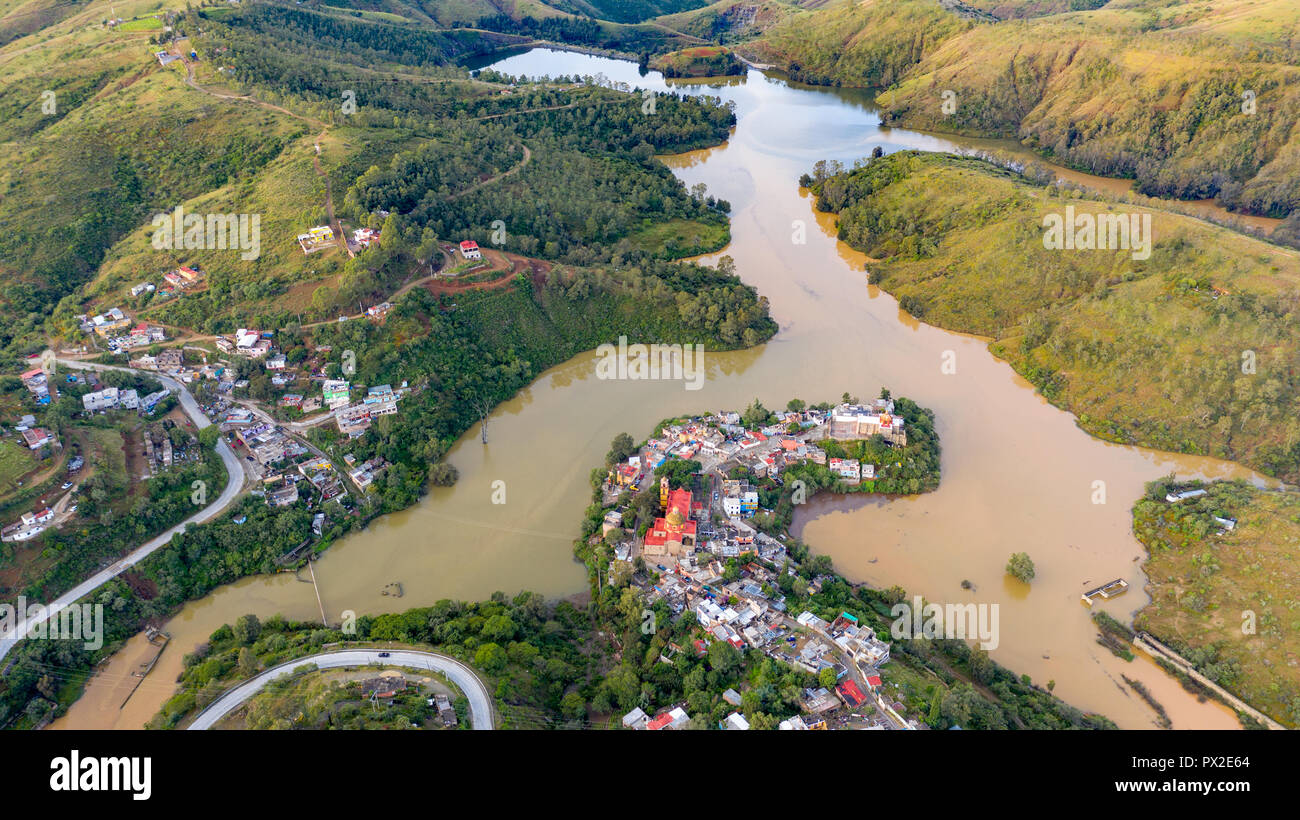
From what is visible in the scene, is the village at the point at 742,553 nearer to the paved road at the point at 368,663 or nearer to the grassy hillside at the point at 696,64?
the paved road at the point at 368,663

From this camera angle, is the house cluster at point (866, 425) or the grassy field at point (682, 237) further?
the grassy field at point (682, 237)

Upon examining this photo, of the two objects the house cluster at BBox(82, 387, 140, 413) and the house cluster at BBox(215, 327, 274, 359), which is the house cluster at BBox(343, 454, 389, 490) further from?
the house cluster at BBox(82, 387, 140, 413)

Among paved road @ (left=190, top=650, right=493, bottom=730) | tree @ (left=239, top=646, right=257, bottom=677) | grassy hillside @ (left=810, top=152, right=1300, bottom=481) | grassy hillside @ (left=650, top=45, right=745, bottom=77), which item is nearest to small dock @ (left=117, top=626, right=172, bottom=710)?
tree @ (left=239, top=646, right=257, bottom=677)

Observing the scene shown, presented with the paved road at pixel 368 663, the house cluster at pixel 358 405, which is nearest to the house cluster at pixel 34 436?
the house cluster at pixel 358 405

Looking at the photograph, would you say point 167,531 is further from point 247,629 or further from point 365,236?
point 365,236

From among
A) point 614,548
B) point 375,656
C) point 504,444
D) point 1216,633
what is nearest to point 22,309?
point 504,444

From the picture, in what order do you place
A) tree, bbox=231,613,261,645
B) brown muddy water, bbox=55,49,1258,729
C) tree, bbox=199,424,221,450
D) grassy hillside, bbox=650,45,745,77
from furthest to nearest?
grassy hillside, bbox=650,45,745,77 < tree, bbox=199,424,221,450 < brown muddy water, bbox=55,49,1258,729 < tree, bbox=231,613,261,645
